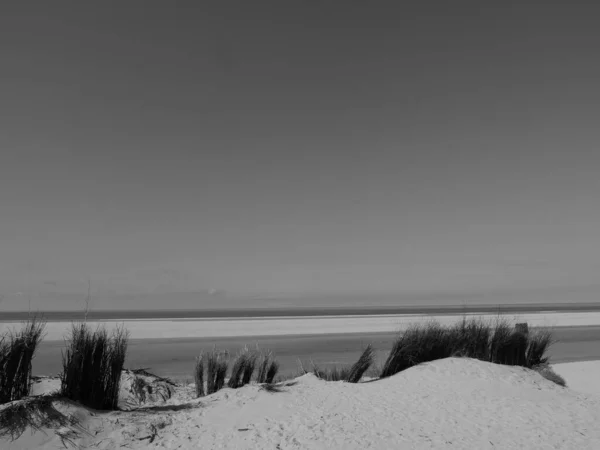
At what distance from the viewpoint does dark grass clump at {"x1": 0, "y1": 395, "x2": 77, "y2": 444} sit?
13.2 ft

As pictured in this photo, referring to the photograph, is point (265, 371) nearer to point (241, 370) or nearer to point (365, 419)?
point (241, 370)

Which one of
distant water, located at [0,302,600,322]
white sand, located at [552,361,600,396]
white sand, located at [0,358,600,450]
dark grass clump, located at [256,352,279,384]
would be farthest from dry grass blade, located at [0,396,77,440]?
distant water, located at [0,302,600,322]

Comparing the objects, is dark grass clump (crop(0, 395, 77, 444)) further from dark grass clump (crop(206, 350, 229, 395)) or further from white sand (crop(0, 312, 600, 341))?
white sand (crop(0, 312, 600, 341))

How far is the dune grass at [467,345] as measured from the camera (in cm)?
777

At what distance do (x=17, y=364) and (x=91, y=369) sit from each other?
2.56 ft

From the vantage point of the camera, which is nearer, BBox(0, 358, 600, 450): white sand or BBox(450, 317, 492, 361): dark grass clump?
BBox(0, 358, 600, 450): white sand

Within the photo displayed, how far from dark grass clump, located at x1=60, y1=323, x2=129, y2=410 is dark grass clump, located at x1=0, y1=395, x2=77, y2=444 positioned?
18.8 inches

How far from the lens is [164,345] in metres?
20.2

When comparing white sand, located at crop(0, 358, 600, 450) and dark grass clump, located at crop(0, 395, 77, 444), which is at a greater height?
dark grass clump, located at crop(0, 395, 77, 444)

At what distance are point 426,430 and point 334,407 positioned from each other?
3.69 feet

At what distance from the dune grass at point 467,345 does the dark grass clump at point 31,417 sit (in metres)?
5.39

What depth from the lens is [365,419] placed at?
16.3 ft

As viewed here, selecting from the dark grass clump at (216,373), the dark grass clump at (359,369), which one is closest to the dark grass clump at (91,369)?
the dark grass clump at (216,373)

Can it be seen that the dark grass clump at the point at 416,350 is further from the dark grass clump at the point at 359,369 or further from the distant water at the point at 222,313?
the distant water at the point at 222,313
